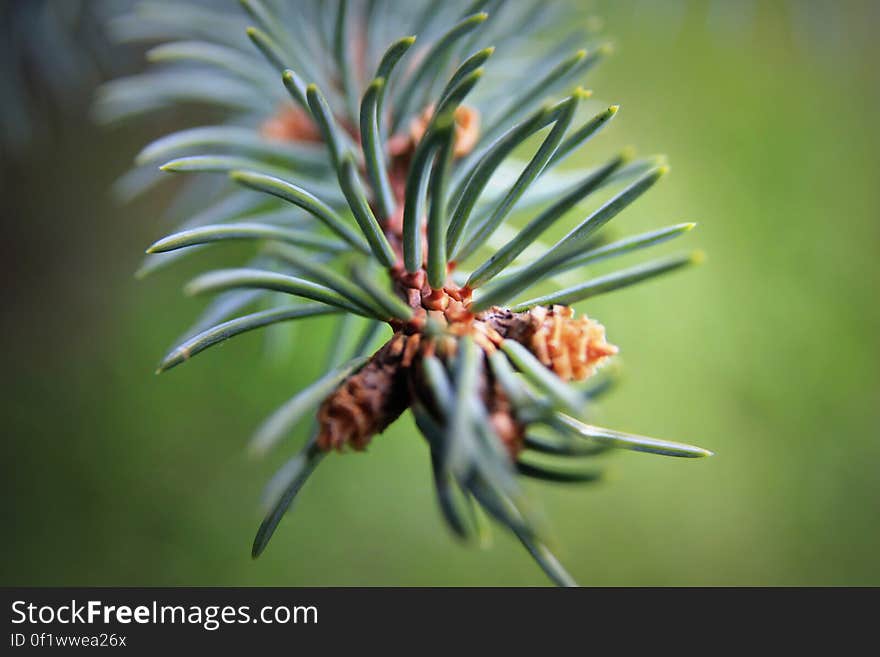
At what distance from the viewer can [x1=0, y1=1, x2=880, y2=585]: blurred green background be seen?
2.44 feet

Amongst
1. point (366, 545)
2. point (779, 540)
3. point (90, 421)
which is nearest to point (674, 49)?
point (779, 540)

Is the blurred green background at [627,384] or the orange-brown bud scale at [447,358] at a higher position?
the blurred green background at [627,384]

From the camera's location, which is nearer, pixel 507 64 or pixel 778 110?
pixel 507 64

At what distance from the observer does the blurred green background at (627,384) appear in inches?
29.3

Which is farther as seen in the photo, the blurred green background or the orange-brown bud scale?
the blurred green background

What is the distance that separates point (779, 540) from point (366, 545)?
1.76 feet

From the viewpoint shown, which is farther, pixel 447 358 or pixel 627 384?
pixel 627 384

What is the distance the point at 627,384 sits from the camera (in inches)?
32.7

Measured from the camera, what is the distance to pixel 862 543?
0.84m

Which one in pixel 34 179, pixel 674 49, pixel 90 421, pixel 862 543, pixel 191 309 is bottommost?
pixel 862 543

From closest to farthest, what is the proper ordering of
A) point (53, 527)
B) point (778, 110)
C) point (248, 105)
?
point (248, 105) → point (53, 527) → point (778, 110)

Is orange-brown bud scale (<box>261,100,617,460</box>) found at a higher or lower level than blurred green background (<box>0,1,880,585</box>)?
lower

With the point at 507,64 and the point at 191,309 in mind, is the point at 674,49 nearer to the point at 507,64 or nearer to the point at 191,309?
the point at 507,64

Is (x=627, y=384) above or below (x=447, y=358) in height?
above
